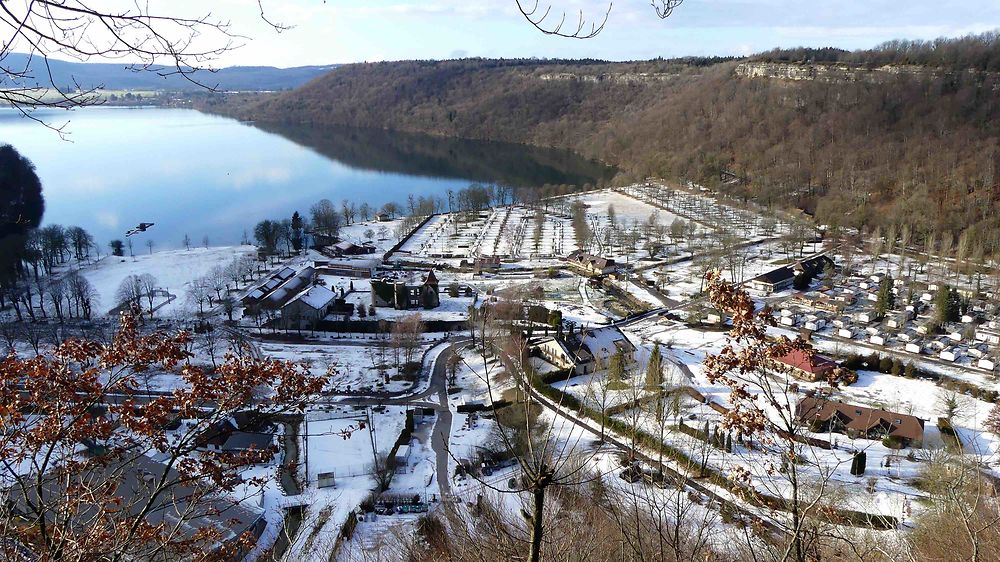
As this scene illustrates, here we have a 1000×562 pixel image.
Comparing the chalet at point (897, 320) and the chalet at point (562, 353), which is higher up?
the chalet at point (562, 353)

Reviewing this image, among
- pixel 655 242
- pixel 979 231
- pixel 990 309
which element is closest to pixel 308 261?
pixel 655 242

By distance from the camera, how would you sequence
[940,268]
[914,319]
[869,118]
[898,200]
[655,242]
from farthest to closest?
1. [869,118]
2. [898,200]
3. [655,242]
4. [940,268]
5. [914,319]

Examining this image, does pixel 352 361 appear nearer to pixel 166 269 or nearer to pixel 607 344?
pixel 607 344

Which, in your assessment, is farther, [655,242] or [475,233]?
[475,233]

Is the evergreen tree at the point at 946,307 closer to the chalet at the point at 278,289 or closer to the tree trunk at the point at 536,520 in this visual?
the chalet at the point at 278,289

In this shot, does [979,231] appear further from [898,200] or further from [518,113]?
[518,113]

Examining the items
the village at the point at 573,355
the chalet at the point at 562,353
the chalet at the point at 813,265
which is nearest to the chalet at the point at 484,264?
the village at the point at 573,355
